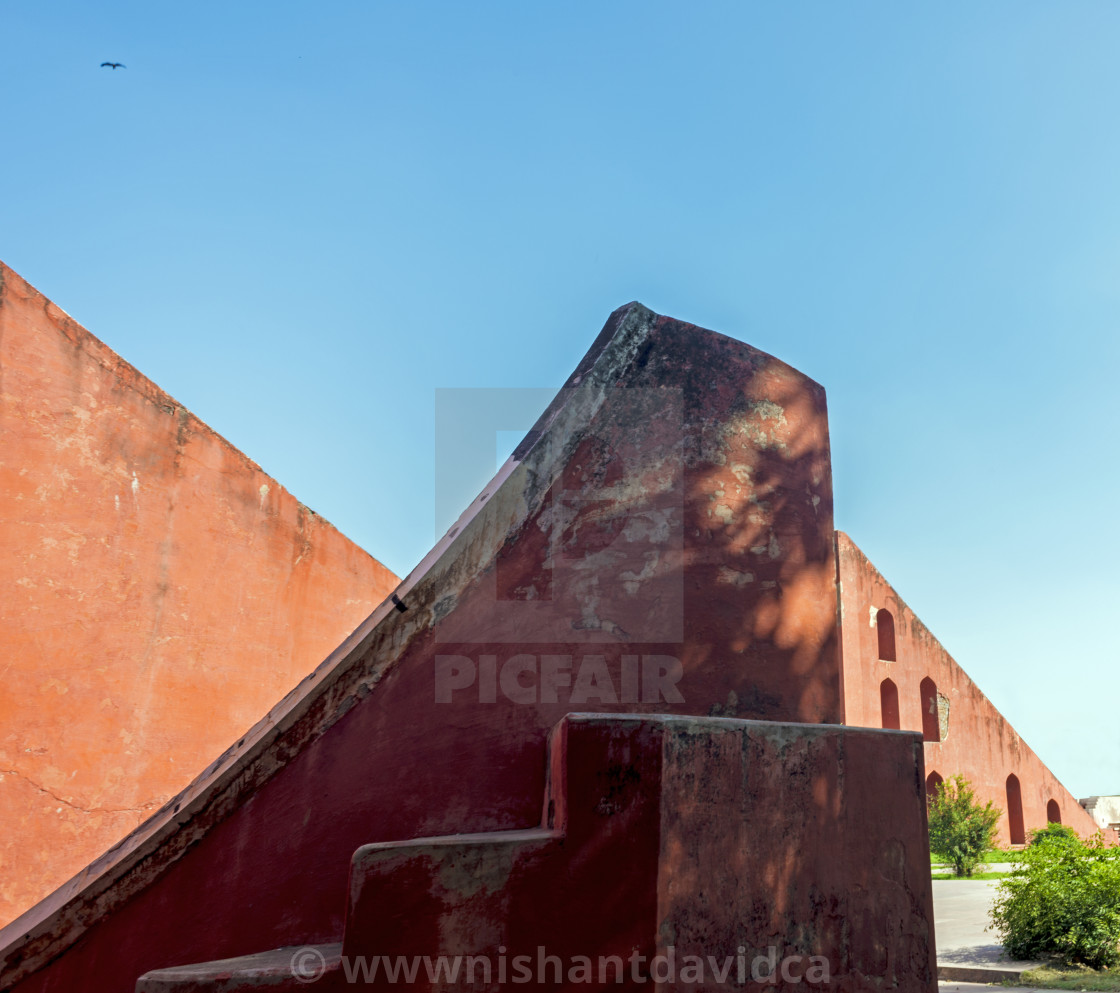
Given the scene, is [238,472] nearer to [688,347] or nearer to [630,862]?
[688,347]

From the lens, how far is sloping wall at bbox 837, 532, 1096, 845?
16.5 metres

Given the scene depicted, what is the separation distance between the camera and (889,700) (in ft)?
55.8

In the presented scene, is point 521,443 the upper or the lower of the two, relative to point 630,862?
upper

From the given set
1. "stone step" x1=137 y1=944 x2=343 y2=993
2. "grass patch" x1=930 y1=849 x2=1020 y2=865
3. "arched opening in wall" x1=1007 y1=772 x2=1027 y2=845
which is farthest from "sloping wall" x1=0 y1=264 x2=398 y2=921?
"arched opening in wall" x1=1007 y1=772 x2=1027 y2=845

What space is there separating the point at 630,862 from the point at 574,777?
0.25 metres

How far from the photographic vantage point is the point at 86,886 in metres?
2.29

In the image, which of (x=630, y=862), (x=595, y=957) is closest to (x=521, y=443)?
(x=630, y=862)

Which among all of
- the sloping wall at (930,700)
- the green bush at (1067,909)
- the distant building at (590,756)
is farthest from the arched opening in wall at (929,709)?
the distant building at (590,756)

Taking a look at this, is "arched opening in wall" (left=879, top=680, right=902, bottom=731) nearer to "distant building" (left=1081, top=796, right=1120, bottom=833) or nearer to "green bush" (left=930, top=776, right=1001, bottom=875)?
"green bush" (left=930, top=776, right=1001, bottom=875)

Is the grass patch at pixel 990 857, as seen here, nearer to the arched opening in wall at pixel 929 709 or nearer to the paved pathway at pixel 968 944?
the arched opening in wall at pixel 929 709

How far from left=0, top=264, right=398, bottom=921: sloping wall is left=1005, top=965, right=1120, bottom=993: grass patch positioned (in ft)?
16.1

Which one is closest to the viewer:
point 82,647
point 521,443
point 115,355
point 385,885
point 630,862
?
point 385,885

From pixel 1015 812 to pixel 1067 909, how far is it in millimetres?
15254

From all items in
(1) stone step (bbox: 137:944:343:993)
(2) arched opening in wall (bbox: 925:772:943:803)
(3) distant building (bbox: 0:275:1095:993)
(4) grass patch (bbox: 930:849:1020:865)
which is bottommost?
(4) grass patch (bbox: 930:849:1020:865)
